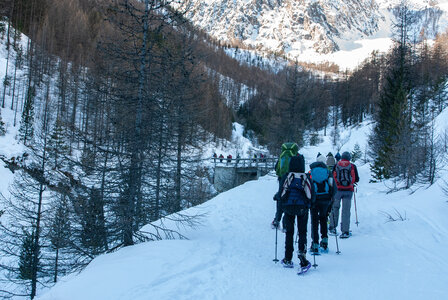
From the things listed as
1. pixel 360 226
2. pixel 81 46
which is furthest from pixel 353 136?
pixel 81 46

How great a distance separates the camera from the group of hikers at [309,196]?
4.30 meters

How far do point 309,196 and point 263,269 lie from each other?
137 centimetres

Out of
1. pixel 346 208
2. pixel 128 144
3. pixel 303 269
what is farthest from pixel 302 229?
pixel 128 144

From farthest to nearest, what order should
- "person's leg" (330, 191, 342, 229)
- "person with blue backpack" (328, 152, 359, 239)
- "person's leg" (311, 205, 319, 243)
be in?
"person's leg" (330, 191, 342, 229) → "person with blue backpack" (328, 152, 359, 239) → "person's leg" (311, 205, 319, 243)

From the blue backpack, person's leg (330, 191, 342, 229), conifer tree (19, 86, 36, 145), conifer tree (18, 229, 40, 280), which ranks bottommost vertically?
conifer tree (18, 229, 40, 280)

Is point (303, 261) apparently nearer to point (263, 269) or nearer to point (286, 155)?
point (263, 269)

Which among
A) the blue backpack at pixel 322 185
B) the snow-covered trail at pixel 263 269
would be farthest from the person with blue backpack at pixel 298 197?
the blue backpack at pixel 322 185

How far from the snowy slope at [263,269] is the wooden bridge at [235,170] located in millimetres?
19495

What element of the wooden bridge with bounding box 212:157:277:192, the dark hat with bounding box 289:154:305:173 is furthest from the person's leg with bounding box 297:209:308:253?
the wooden bridge with bounding box 212:157:277:192

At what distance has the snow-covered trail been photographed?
141 inches

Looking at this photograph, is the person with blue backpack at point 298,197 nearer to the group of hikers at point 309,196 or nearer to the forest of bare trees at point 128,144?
the group of hikers at point 309,196

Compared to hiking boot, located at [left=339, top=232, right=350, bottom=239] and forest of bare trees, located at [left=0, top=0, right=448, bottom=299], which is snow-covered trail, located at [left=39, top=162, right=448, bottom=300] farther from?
forest of bare trees, located at [left=0, top=0, right=448, bottom=299]

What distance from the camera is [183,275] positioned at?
162 inches

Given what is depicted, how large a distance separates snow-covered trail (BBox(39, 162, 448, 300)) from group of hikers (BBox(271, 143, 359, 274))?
12.4 inches
